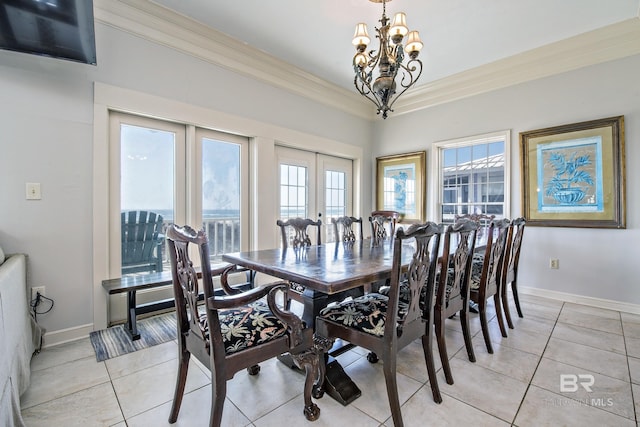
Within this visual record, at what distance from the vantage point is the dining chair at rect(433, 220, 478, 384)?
1.70 meters

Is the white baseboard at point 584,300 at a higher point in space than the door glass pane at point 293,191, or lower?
lower

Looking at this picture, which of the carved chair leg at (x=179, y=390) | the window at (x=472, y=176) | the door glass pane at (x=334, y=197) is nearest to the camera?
the carved chair leg at (x=179, y=390)

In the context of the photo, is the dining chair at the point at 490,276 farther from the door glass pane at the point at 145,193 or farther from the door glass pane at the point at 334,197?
the door glass pane at the point at 145,193

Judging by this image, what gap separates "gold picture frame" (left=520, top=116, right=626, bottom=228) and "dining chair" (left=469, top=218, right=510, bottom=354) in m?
1.40

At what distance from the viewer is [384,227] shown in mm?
3588

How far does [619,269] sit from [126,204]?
16.4 ft

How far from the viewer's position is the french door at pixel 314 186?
4.04m

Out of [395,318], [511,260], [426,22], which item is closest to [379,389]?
A: [395,318]

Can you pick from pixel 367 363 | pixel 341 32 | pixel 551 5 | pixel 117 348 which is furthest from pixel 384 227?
pixel 117 348

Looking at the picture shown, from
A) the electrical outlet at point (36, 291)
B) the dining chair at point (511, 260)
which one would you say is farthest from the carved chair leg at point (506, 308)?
the electrical outlet at point (36, 291)

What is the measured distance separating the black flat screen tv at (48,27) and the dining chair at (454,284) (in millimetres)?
2730

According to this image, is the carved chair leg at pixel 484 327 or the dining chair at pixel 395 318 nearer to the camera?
the dining chair at pixel 395 318

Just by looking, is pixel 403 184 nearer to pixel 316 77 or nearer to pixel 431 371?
pixel 316 77

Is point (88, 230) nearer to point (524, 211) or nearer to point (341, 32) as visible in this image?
point (341, 32)
